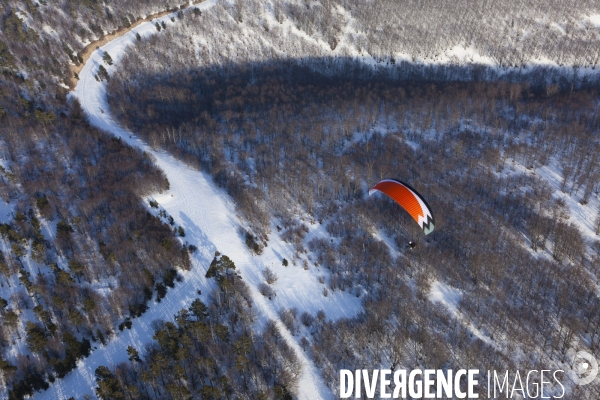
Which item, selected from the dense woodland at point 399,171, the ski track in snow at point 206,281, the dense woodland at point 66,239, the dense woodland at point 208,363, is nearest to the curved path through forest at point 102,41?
the dense woodland at point 66,239

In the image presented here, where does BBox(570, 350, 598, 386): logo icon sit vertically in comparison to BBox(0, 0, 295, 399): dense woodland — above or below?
below

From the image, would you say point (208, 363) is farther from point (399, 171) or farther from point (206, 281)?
point (399, 171)

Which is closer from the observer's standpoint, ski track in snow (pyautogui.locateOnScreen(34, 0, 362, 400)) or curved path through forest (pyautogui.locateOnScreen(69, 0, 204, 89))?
ski track in snow (pyautogui.locateOnScreen(34, 0, 362, 400))

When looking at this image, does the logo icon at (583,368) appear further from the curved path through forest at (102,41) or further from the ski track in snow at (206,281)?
the curved path through forest at (102,41)

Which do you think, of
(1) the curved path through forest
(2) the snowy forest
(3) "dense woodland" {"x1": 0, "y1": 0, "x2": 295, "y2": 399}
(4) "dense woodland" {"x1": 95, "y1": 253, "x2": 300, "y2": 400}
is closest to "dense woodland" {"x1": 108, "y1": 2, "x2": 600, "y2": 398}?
(2) the snowy forest

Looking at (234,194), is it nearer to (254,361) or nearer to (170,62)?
(254,361)

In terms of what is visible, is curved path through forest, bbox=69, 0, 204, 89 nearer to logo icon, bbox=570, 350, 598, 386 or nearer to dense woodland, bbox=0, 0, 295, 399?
dense woodland, bbox=0, 0, 295, 399

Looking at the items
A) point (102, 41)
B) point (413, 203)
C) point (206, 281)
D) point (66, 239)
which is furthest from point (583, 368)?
point (102, 41)
